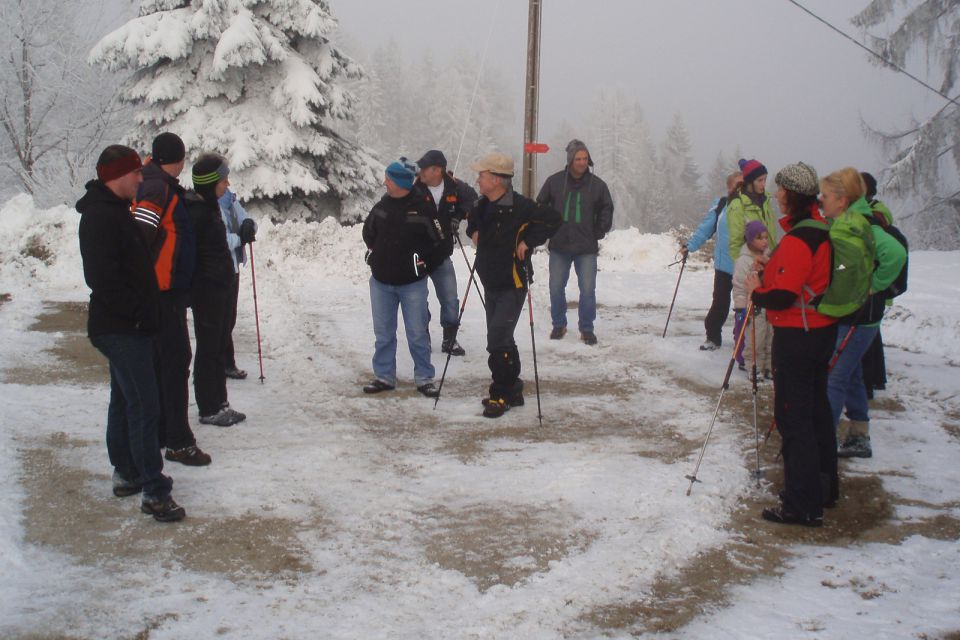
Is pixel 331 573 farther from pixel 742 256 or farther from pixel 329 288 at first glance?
pixel 329 288

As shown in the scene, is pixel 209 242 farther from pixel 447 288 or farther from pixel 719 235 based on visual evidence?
pixel 719 235

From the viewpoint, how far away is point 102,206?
4.33m

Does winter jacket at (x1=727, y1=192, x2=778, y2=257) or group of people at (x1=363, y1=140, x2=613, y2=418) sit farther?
winter jacket at (x1=727, y1=192, x2=778, y2=257)

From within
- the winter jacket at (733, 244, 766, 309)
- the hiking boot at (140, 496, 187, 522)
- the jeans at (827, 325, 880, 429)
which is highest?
the winter jacket at (733, 244, 766, 309)

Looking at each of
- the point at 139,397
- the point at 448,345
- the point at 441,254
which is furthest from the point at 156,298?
the point at 448,345

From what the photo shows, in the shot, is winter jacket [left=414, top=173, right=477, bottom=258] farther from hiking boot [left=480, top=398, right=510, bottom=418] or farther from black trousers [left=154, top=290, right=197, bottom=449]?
black trousers [left=154, top=290, right=197, bottom=449]

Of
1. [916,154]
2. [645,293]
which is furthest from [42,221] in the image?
[916,154]

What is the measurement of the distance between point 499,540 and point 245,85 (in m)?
16.6

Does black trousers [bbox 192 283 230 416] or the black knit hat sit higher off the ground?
the black knit hat

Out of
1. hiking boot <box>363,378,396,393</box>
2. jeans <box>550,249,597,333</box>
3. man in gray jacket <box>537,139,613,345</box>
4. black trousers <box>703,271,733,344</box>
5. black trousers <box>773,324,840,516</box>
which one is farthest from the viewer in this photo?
jeans <box>550,249,597,333</box>

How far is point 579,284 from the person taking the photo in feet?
31.5

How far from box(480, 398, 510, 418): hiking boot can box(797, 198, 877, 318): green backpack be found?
119 inches

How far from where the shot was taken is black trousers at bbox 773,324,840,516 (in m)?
4.71

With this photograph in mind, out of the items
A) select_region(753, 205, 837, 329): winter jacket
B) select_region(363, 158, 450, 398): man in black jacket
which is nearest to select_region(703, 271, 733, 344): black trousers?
select_region(363, 158, 450, 398): man in black jacket
